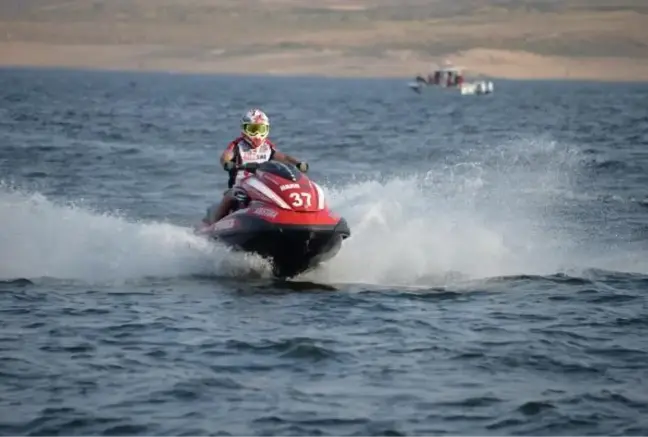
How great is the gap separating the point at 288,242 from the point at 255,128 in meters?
2.03

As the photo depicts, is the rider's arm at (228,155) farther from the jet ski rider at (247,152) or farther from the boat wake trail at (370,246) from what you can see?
the boat wake trail at (370,246)

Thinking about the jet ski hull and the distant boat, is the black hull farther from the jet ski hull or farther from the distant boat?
the distant boat

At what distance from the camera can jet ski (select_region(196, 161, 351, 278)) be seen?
13.2 m

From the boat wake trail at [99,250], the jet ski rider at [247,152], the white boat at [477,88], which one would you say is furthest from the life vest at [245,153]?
the white boat at [477,88]

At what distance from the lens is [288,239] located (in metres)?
13.2

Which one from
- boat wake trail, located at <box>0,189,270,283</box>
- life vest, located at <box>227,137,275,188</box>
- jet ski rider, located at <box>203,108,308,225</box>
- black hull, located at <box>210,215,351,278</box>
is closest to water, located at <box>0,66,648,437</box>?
boat wake trail, located at <box>0,189,270,283</box>

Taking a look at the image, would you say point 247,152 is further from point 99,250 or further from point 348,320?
point 348,320

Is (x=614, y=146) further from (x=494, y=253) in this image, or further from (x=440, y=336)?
(x=440, y=336)

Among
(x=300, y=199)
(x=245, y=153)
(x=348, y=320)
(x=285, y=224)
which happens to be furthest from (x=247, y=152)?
(x=348, y=320)

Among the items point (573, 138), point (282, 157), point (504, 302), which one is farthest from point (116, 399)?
point (573, 138)

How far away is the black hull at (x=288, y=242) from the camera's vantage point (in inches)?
517

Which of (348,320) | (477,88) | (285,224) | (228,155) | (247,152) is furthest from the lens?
(477,88)

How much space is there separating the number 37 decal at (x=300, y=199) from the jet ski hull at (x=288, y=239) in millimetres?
148

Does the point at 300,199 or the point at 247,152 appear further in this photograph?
the point at 247,152
